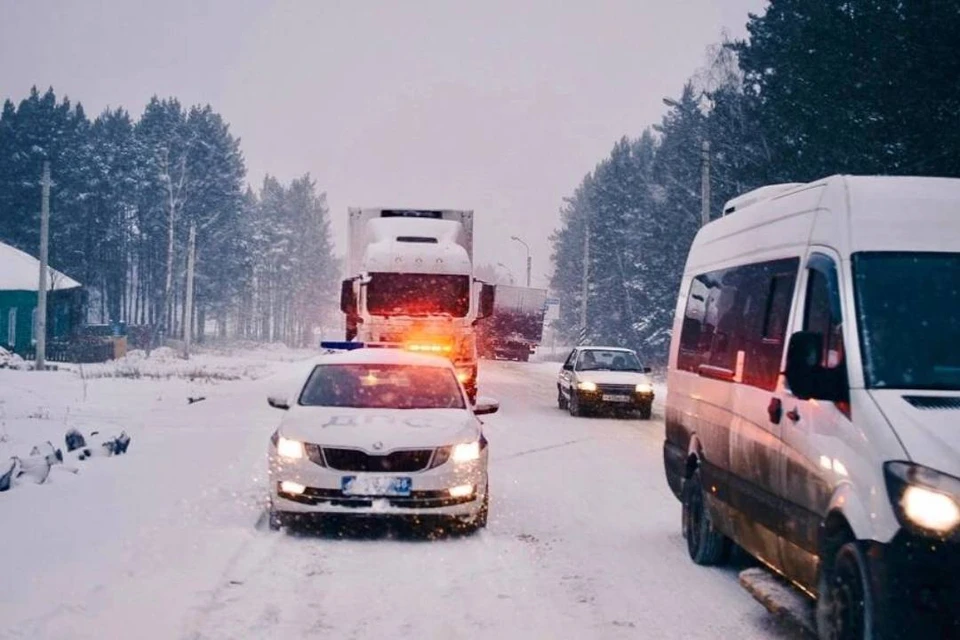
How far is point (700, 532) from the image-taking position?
825 cm

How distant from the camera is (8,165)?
77.7m

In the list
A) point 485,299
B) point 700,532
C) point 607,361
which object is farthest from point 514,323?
point 700,532

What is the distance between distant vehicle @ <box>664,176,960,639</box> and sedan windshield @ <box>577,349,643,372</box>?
54.0 ft

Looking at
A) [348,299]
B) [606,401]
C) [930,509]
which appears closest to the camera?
[930,509]

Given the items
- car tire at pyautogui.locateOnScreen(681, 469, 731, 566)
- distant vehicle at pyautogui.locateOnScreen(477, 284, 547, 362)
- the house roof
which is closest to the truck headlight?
car tire at pyautogui.locateOnScreen(681, 469, 731, 566)

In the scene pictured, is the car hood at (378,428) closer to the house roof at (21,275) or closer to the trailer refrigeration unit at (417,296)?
the trailer refrigeration unit at (417,296)

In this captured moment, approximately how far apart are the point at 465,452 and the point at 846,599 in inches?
180

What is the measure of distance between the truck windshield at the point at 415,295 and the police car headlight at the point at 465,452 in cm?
1286

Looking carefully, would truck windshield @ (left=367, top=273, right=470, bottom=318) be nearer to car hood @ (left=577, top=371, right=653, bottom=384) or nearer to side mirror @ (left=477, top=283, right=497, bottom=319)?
side mirror @ (left=477, top=283, right=497, bottom=319)

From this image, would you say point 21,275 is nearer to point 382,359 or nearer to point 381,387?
point 382,359

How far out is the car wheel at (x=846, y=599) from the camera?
480cm

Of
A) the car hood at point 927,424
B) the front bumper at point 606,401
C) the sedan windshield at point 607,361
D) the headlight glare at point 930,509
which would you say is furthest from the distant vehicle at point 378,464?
the sedan windshield at point 607,361

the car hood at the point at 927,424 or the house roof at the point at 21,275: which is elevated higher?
the house roof at the point at 21,275

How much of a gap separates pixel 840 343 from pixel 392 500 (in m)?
4.56
